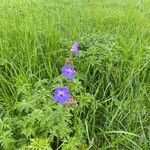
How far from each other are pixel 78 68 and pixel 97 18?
1075mm

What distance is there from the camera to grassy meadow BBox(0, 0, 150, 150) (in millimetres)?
2143

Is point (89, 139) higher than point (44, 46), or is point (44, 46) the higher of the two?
point (44, 46)

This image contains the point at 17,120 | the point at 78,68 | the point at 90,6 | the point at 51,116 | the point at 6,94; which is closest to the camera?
the point at 51,116

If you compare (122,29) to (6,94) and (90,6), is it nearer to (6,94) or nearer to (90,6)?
(90,6)

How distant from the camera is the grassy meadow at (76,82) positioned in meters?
2.14

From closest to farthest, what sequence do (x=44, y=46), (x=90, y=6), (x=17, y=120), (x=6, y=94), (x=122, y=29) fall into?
(x=17, y=120), (x=6, y=94), (x=44, y=46), (x=122, y=29), (x=90, y=6)

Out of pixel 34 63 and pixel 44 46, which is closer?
pixel 34 63

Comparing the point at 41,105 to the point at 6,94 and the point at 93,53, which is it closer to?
the point at 6,94

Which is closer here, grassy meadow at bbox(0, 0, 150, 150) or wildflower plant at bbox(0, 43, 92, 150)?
wildflower plant at bbox(0, 43, 92, 150)

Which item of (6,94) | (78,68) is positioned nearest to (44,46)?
(78,68)

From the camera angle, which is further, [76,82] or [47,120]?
[76,82]

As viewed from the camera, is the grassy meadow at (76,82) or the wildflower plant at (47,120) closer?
the wildflower plant at (47,120)

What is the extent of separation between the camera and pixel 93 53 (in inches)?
107

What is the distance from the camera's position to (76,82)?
2.28 meters
